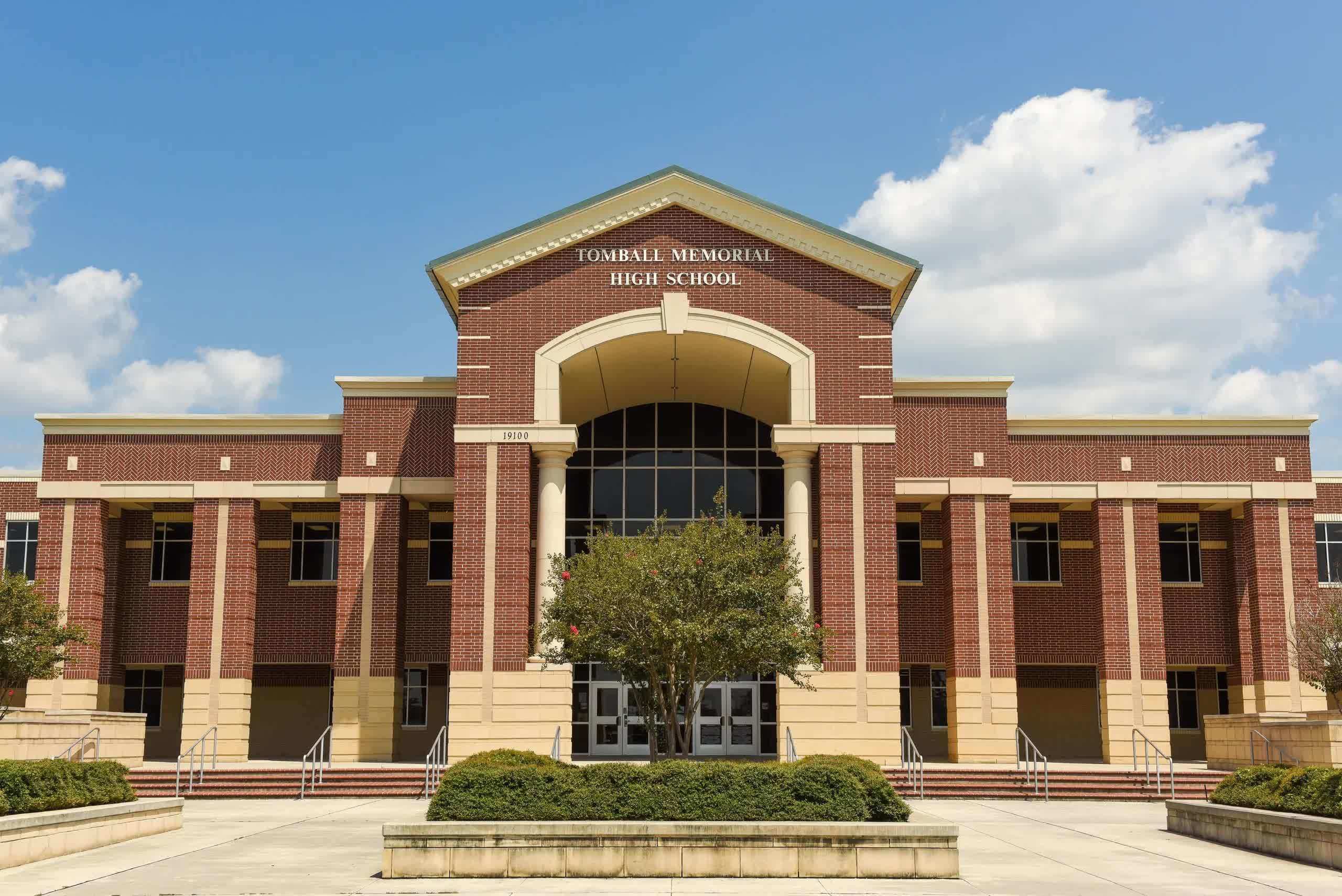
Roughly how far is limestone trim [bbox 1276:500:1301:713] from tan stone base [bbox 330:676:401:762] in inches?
884

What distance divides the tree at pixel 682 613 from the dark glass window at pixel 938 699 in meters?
14.9

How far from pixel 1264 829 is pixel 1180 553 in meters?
19.5

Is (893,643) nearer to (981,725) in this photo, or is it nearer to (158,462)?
(981,725)

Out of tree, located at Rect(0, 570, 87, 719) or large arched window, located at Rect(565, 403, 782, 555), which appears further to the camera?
large arched window, located at Rect(565, 403, 782, 555)

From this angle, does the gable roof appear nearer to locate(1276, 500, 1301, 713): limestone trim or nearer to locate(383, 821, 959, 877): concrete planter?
locate(1276, 500, 1301, 713): limestone trim

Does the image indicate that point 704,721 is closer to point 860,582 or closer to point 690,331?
point 860,582

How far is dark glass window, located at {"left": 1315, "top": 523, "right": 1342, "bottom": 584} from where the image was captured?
125 feet

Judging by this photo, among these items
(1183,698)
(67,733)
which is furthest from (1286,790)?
(67,733)

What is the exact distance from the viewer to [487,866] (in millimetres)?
15797

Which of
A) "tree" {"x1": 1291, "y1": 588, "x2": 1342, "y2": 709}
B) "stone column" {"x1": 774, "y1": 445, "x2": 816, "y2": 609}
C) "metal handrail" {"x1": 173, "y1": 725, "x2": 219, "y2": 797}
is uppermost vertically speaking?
"stone column" {"x1": 774, "y1": 445, "x2": 816, "y2": 609}

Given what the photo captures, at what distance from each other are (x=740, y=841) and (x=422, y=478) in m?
19.1

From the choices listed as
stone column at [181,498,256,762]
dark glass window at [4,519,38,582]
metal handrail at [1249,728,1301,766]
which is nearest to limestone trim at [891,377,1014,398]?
metal handrail at [1249,728,1301,766]

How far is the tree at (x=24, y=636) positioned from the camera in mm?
28359

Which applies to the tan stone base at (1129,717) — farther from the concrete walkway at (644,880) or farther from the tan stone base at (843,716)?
the concrete walkway at (644,880)
